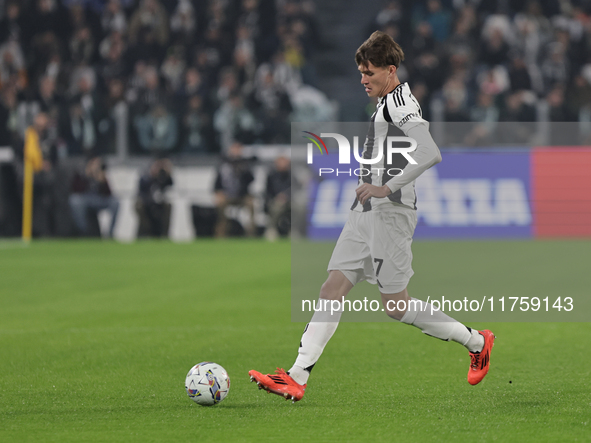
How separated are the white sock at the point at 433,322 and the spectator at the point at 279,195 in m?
12.3

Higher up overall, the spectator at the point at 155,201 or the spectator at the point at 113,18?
the spectator at the point at 113,18

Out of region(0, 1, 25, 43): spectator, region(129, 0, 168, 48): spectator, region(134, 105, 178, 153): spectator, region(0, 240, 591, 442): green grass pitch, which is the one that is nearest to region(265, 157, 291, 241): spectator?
region(134, 105, 178, 153): spectator

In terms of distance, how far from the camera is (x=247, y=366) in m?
6.06

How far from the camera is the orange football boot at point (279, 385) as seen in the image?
15.7ft

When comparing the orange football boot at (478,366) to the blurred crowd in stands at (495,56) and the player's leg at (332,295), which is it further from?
the blurred crowd in stands at (495,56)

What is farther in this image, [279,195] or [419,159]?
[279,195]

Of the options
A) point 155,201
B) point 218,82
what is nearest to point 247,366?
point 155,201

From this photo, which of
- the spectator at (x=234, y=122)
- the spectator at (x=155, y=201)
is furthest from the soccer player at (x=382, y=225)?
the spectator at (x=155, y=201)

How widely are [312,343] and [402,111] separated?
4.27 feet

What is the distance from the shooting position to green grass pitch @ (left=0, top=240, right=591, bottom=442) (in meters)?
4.35

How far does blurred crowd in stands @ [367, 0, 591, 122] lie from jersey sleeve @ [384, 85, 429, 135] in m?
12.0

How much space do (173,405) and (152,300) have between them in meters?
4.83

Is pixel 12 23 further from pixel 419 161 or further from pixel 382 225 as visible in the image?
pixel 419 161

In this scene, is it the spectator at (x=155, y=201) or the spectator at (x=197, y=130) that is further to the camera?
the spectator at (x=197, y=130)
